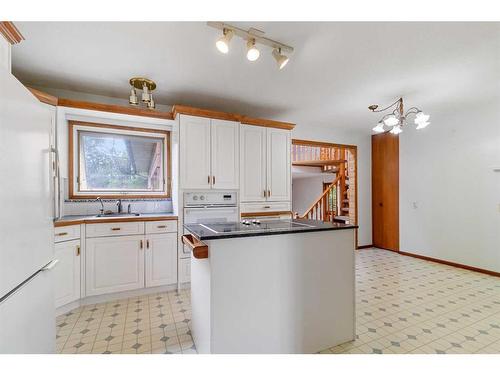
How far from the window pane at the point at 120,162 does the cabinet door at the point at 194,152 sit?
0.71 m

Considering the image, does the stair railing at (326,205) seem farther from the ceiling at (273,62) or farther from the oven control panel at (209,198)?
the oven control panel at (209,198)

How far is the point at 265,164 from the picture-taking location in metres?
3.52

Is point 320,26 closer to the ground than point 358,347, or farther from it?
farther from it

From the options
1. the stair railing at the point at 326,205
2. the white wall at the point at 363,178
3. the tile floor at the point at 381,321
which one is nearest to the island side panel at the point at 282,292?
the tile floor at the point at 381,321

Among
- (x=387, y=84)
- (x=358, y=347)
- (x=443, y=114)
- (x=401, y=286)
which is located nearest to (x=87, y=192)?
(x=358, y=347)

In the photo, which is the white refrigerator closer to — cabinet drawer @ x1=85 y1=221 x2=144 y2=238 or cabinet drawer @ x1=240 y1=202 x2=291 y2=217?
cabinet drawer @ x1=85 y1=221 x2=144 y2=238

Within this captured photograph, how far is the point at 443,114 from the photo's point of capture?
3887 mm

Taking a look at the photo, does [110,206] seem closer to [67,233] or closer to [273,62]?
[67,233]

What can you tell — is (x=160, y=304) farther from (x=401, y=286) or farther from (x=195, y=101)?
(x=401, y=286)

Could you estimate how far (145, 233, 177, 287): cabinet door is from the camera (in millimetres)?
2820

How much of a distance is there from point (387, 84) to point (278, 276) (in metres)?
2.59

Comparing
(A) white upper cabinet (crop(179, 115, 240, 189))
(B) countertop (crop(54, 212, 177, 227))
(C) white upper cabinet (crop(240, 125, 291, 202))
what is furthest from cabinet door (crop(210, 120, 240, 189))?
(B) countertop (crop(54, 212, 177, 227))

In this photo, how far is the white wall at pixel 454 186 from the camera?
3447 mm

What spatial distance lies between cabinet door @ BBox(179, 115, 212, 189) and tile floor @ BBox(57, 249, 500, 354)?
1.42 metres
